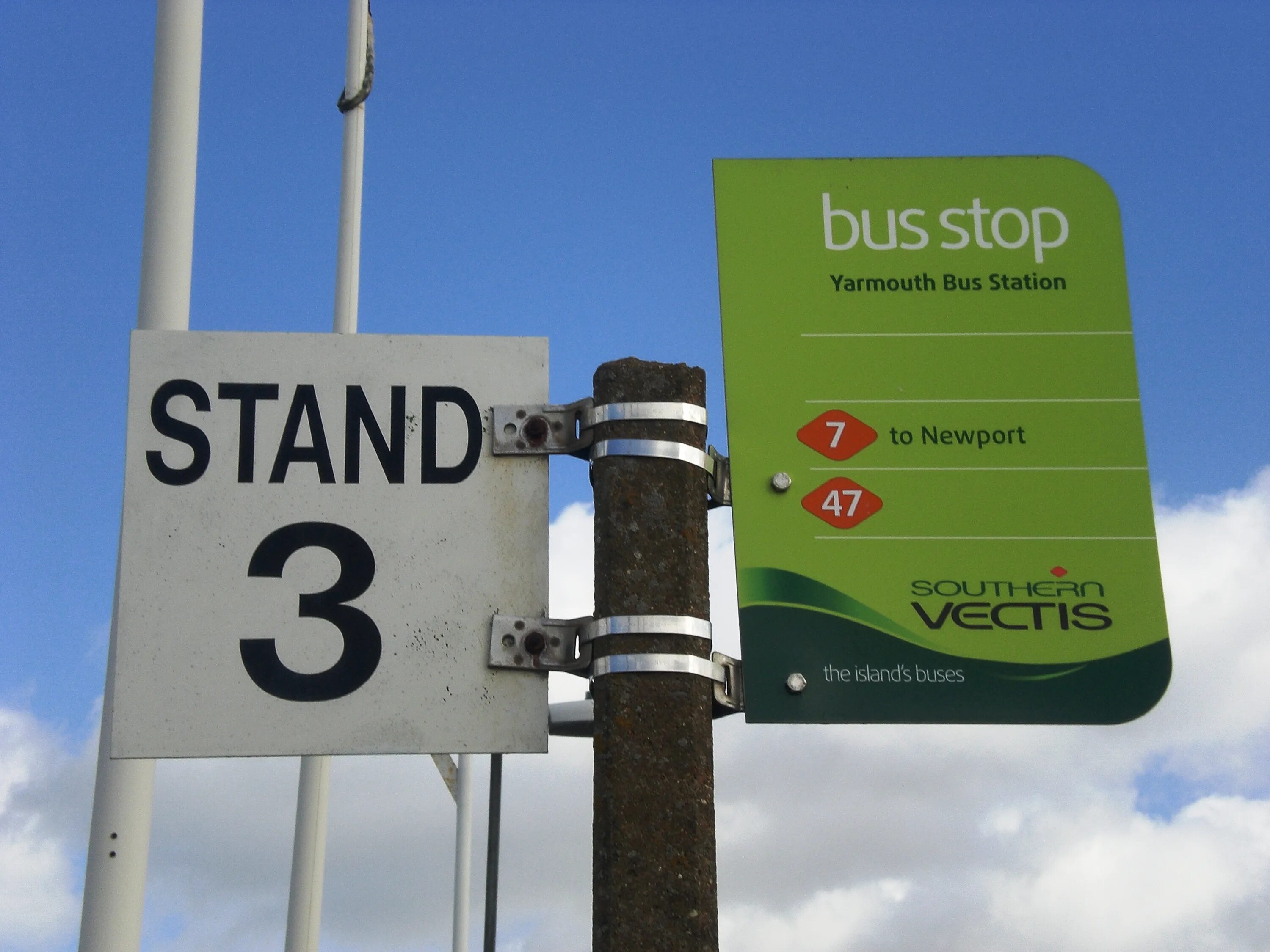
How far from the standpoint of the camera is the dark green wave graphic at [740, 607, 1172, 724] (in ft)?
9.48

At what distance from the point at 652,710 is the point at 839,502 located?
2.06ft

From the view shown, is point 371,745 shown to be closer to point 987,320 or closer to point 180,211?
point 987,320

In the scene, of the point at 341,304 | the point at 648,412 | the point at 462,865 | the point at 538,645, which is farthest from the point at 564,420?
the point at 462,865

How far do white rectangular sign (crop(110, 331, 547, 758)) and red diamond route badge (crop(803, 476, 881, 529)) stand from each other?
1.90 feet

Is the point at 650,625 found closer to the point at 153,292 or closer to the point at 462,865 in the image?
the point at 153,292

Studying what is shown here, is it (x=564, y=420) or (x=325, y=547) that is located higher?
(x=564, y=420)

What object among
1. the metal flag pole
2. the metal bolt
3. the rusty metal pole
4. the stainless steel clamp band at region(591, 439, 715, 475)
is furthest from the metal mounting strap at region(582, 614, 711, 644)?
the metal flag pole

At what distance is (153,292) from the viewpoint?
5.29 m

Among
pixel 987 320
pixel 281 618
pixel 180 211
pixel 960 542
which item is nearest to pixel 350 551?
pixel 281 618

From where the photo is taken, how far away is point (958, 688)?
9.52ft

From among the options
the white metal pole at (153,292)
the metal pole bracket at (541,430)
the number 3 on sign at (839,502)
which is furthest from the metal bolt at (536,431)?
the white metal pole at (153,292)

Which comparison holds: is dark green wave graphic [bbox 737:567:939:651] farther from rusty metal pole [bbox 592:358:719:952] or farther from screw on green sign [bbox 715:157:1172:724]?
rusty metal pole [bbox 592:358:719:952]

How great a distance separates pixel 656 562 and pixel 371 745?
69 centimetres

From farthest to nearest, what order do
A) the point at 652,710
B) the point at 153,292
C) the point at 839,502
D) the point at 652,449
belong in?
the point at 153,292 → the point at 839,502 → the point at 652,449 → the point at 652,710
